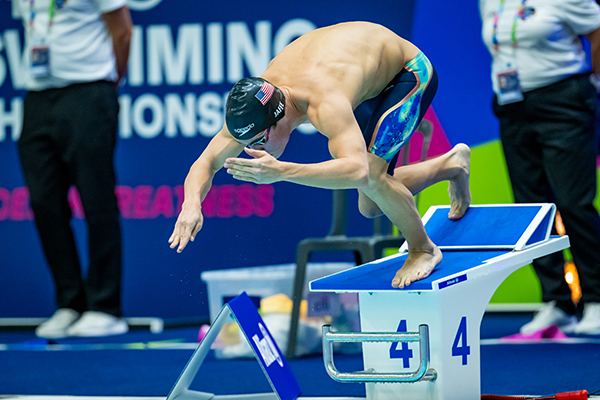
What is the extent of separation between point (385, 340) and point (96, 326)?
2495 millimetres

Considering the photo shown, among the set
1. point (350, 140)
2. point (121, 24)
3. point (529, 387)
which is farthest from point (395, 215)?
point (121, 24)

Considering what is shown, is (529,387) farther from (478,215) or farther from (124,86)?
(124,86)

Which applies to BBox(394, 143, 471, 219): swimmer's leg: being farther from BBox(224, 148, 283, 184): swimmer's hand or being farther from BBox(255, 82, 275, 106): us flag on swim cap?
BBox(224, 148, 283, 184): swimmer's hand

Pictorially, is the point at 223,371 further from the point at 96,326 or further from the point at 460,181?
the point at 460,181

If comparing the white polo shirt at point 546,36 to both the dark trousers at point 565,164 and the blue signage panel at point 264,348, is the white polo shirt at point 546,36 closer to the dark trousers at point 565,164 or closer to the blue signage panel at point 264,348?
the dark trousers at point 565,164

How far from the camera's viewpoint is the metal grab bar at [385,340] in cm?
235

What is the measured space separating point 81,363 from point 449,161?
6.75ft

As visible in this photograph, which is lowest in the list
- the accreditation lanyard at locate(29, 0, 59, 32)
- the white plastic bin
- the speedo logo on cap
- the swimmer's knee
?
the white plastic bin

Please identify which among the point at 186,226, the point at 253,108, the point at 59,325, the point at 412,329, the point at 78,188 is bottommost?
the point at 59,325

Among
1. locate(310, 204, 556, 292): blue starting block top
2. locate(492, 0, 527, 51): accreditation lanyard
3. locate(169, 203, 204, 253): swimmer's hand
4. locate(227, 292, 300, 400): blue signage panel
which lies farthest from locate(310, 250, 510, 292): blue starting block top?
locate(492, 0, 527, 51): accreditation lanyard

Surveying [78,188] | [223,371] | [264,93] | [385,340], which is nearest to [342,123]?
[264,93]

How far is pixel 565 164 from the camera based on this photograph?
3.97m

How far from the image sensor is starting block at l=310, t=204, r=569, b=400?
2.43 metres

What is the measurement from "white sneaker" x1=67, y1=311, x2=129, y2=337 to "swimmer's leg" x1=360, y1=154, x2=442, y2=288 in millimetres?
2313
